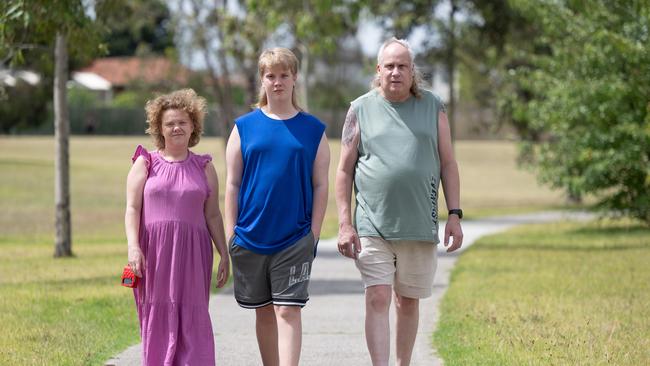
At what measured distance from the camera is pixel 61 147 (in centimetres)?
1652

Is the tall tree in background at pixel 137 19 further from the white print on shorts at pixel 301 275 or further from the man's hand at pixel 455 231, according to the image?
the white print on shorts at pixel 301 275

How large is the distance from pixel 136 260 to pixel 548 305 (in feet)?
16.8

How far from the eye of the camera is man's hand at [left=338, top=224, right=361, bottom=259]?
6734 millimetres

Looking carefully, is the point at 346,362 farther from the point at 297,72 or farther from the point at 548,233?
the point at 548,233

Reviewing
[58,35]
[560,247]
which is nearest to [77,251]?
[58,35]

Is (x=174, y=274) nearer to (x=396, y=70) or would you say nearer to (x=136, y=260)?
(x=136, y=260)

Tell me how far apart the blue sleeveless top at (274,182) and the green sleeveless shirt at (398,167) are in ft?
1.36

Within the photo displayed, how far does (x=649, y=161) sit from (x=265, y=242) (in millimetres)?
13596

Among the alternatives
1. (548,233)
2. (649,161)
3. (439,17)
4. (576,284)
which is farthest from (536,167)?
(576,284)

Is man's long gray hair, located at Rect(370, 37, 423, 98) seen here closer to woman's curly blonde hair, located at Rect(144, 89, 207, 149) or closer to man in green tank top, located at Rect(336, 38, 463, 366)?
man in green tank top, located at Rect(336, 38, 463, 366)

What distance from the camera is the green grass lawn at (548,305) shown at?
320 inches

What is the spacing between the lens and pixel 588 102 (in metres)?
18.9

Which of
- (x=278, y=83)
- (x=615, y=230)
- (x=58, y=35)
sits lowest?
(x=615, y=230)

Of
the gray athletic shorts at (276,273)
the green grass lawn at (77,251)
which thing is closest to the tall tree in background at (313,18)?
the green grass lawn at (77,251)
